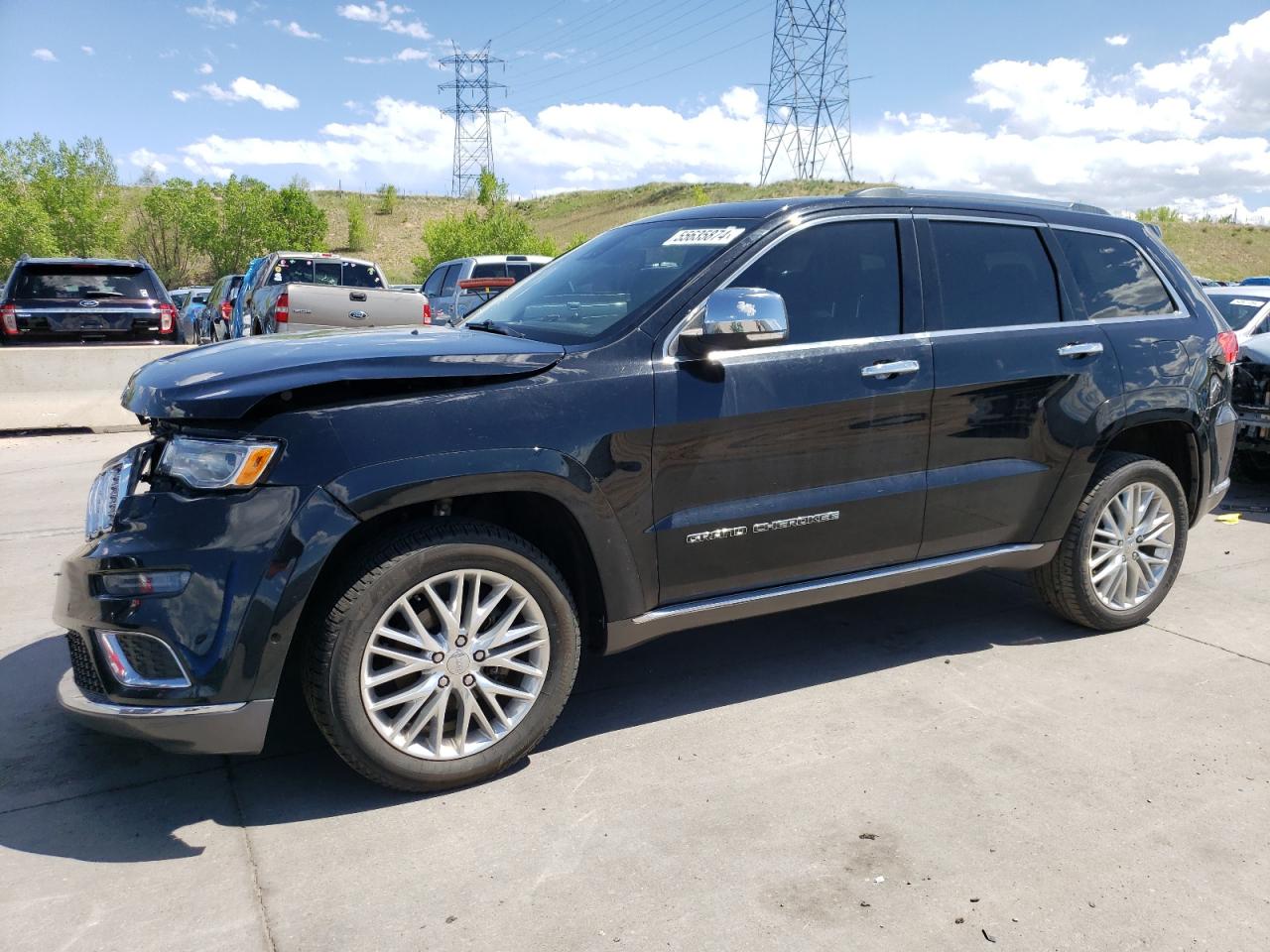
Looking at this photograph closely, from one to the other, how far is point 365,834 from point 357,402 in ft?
4.23

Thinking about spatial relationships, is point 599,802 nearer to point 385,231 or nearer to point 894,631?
point 894,631

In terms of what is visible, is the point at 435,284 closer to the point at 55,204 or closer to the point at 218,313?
the point at 218,313

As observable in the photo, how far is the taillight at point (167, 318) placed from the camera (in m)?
12.3

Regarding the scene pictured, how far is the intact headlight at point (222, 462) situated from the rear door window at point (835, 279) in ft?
5.75

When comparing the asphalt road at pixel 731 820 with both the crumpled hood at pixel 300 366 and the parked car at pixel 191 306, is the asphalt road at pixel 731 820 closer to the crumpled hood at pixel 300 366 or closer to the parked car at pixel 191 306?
the crumpled hood at pixel 300 366

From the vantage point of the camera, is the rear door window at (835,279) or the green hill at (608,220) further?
the green hill at (608,220)

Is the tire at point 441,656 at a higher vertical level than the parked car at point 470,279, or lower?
lower

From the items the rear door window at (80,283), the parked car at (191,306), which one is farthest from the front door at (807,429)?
the parked car at (191,306)

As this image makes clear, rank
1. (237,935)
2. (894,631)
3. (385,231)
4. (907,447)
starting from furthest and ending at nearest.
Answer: (385,231) < (894,631) < (907,447) < (237,935)

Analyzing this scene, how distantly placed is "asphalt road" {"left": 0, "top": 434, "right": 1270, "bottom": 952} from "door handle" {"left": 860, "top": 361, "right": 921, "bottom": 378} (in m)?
1.28

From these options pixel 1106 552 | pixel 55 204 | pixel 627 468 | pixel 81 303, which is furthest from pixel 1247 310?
pixel 55 204

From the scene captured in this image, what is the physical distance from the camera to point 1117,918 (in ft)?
8.74

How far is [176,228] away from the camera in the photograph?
68062 mm

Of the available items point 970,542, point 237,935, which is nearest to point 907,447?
point 970,542
